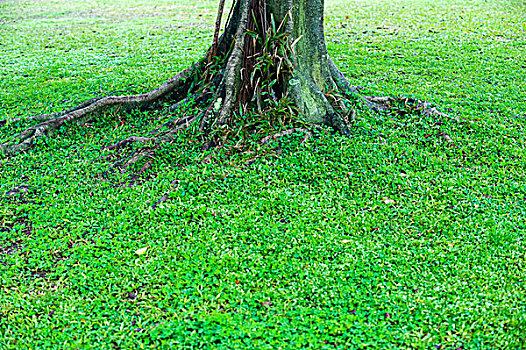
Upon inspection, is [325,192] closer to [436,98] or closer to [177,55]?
[436,98]

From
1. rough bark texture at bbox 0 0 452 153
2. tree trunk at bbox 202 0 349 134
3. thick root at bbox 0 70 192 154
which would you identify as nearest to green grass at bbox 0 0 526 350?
thick root at bbox 0 70 192 154

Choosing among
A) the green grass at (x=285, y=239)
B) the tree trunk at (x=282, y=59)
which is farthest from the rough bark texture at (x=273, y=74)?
the green grass at (x=285, y=239)

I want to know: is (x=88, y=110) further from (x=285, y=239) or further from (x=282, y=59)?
(x=285, y=239)

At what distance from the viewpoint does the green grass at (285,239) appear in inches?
116

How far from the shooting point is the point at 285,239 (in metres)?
3.72

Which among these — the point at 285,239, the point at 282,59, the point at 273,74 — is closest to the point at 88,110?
the point at 273,74

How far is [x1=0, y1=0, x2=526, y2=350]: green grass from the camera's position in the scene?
2.94 metres

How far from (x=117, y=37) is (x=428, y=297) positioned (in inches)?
421

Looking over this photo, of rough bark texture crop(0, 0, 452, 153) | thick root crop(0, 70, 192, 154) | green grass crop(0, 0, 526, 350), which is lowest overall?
green grass crop(0, 0, 526, 350)

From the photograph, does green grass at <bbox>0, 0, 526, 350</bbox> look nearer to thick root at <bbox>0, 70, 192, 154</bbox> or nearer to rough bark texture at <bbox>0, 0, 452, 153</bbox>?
thick root at <bbox>0, 70, 192, 154</bbox>

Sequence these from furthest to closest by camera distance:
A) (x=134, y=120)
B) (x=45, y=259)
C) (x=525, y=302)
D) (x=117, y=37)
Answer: (x=117, y=37) → (x=134, y=120) → (x=45, y=259) → (x=525, y=302)

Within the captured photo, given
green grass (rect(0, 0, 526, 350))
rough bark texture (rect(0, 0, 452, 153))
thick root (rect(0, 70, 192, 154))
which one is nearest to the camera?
green grass (rect(0, 0, 526, 350))

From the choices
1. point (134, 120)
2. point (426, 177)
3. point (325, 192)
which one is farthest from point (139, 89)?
point (426, 177)

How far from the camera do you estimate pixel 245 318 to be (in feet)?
9.84
